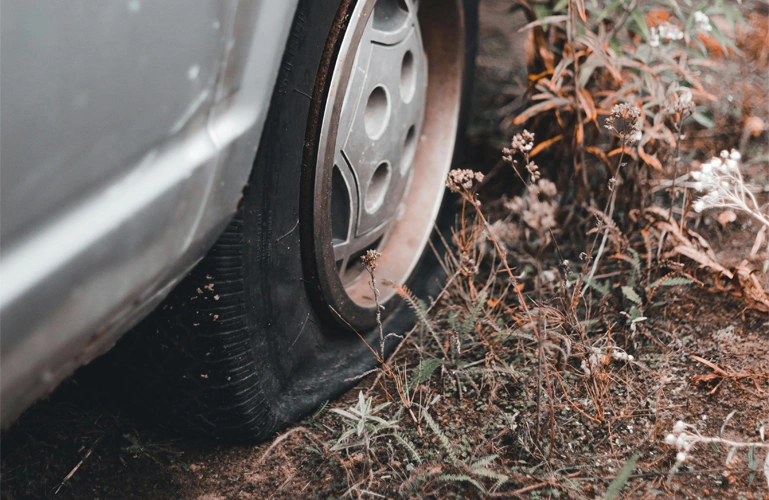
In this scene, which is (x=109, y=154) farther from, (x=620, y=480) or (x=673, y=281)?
(x=673, y=281)

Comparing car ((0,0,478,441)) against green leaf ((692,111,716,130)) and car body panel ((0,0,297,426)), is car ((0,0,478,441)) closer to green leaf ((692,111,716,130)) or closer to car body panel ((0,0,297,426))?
car body panel ((0,0,297,426))

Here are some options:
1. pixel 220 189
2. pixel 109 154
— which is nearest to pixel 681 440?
Answer: pixel 220 189

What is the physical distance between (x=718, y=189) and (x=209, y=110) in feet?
3.35

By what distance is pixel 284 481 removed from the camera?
46.3 inches

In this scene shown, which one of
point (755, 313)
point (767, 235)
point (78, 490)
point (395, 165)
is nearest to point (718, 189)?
point (755, 313)

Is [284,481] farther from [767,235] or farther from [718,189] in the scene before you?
[767,235]

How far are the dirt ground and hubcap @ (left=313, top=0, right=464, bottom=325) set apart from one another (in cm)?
30

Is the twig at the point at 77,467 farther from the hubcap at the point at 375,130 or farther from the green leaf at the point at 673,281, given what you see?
the green leaf at the point at 673,281

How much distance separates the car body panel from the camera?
0.65 meters

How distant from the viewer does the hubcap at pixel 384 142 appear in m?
1.15

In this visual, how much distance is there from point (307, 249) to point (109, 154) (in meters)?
0.49

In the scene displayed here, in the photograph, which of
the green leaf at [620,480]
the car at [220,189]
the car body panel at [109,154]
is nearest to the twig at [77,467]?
the car at [220,189]

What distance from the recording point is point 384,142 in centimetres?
135

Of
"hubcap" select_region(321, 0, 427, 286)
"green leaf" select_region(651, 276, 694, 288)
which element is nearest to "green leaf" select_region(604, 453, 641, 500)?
"green leaf" select_region(651, 276, 694, 288)
